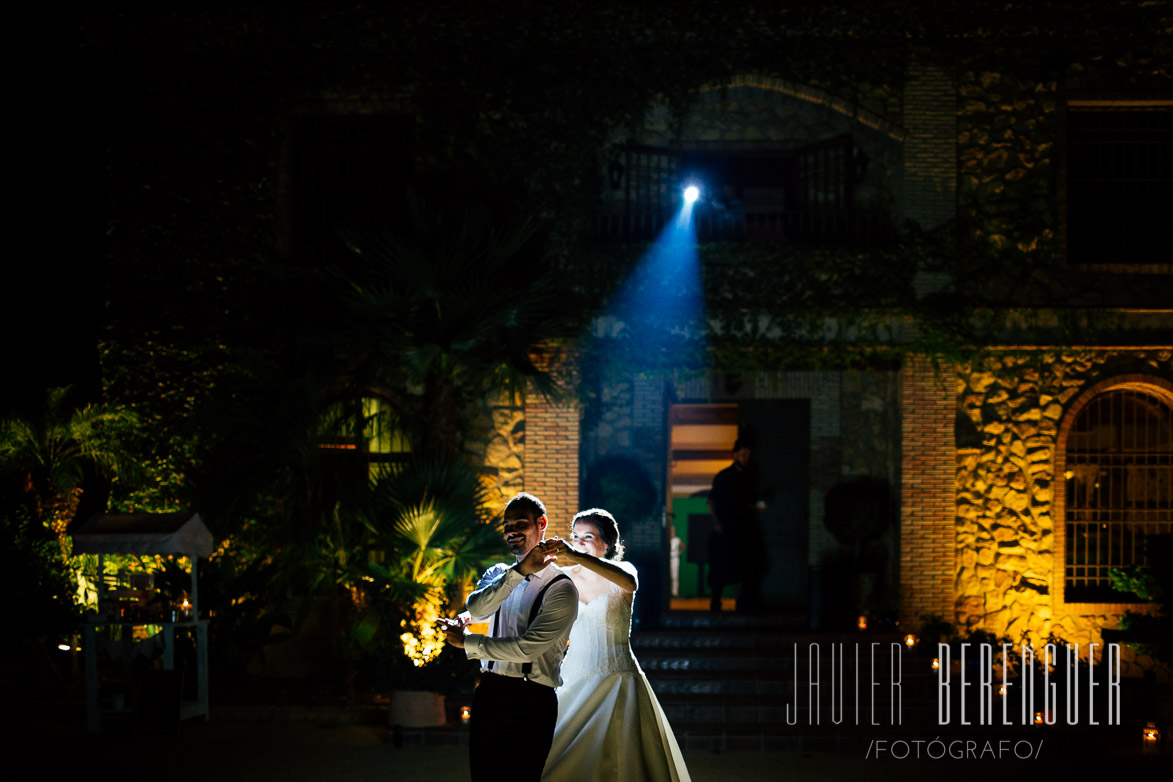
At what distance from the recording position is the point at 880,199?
13.3m

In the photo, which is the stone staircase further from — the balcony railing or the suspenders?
the suspenders

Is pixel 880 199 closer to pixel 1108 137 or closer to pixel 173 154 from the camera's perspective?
pixel 1108 137

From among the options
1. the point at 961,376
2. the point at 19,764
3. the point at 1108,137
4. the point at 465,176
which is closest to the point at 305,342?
the point at 465,176

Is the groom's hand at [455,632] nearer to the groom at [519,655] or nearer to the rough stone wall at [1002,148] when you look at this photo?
the groom at [519,655]

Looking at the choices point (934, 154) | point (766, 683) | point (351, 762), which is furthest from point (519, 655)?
point (934, 154)

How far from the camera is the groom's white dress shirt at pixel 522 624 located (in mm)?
4797

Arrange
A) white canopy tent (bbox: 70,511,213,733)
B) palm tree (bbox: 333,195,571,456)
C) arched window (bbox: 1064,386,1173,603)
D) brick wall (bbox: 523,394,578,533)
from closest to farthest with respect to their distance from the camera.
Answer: white canopy tent (bbox: 70,511,213,733) → palm tree (bbox: 333,195,571,456) → brick wall (bbox: 523,394,578,533) → arched window (bbox: 1064,386,1173,603)

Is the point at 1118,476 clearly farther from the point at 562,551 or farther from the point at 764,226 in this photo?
the point at 562,551

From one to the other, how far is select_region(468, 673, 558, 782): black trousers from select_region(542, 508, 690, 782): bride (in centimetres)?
123

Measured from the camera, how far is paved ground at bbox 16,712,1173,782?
28.0 feet

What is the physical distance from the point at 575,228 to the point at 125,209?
5814 millimetres

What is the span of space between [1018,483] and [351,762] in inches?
336

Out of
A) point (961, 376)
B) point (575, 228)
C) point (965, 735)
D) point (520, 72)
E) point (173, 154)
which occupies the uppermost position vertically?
point (520, 72)

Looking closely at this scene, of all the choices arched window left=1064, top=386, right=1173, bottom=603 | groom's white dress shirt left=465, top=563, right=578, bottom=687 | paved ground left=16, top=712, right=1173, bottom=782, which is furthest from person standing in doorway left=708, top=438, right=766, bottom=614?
groom's white dress shirt left=465, top=563, right=578, bottom=687
